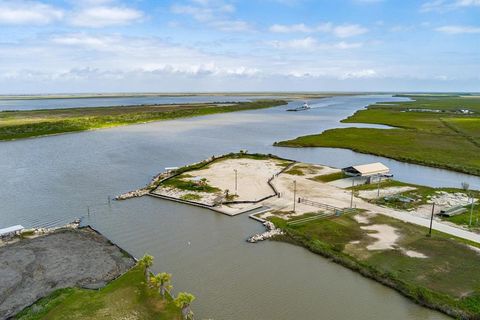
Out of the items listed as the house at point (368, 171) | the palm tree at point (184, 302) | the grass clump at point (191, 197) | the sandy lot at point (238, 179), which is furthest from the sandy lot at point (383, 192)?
the palm tree at point (184, 302)

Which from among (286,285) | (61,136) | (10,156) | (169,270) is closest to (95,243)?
(169,270)

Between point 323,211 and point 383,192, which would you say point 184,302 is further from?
point 383,192

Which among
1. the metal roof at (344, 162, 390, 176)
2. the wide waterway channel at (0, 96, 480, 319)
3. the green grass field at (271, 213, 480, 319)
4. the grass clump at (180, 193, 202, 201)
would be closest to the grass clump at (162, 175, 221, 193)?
the grass clump at (180, 193, 202, 201)

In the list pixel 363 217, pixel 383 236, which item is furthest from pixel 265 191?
pixel 383 236

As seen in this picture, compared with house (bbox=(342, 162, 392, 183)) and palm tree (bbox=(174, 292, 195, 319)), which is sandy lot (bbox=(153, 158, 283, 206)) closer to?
house (bbox=(342, 162, 392, 183))

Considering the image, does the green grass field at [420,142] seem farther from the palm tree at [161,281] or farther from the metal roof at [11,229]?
the metal roof at [11,229]

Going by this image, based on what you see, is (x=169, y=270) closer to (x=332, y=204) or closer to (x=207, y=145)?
(x=332, y=204)
